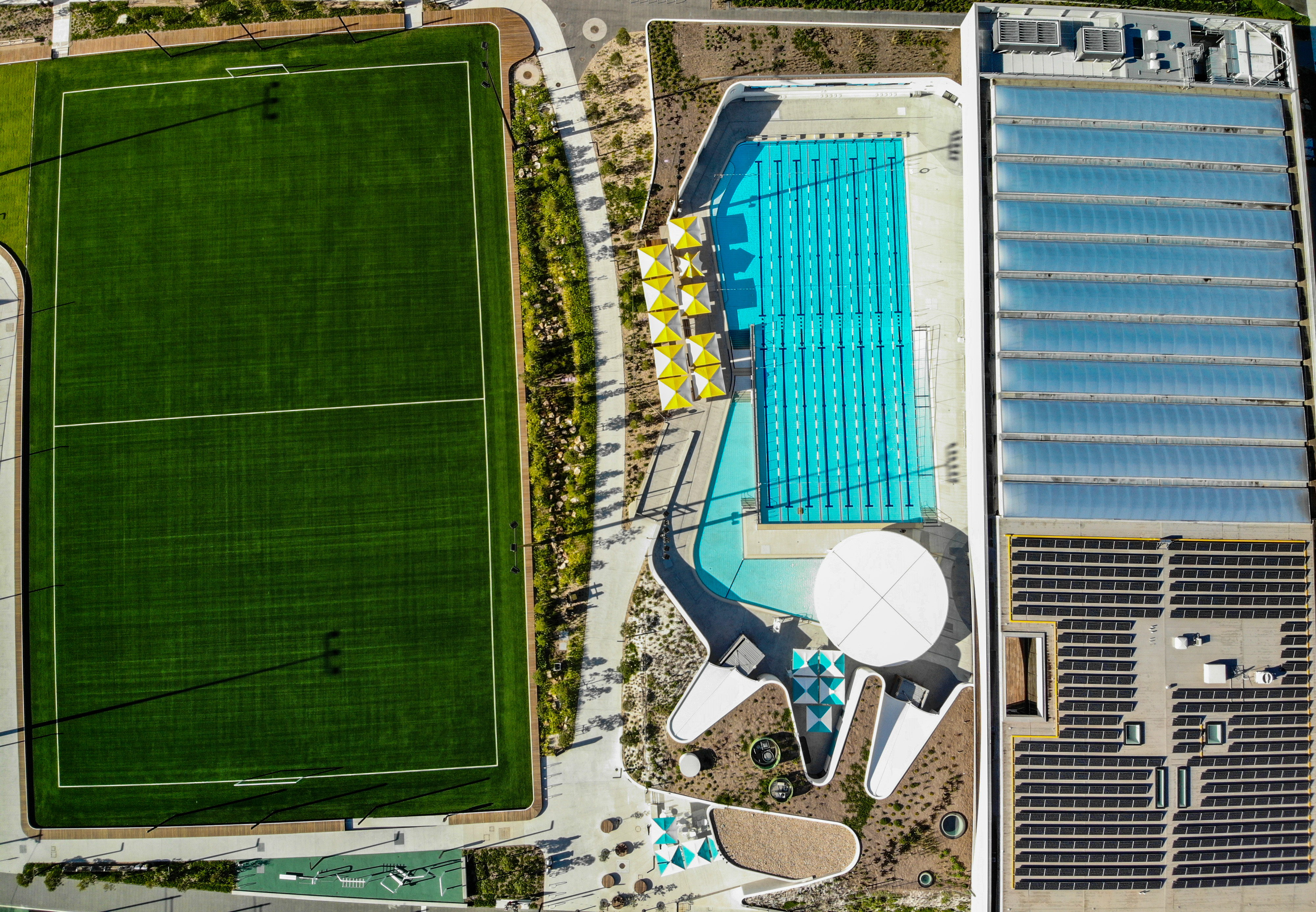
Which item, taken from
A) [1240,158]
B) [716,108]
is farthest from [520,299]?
→ [1240,158]

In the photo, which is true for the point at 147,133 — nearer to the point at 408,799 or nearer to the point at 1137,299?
the point at 408,799

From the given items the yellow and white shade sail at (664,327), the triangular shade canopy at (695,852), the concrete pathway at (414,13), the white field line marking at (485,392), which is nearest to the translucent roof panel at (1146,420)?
the yellow and white shade sail at (664,327)

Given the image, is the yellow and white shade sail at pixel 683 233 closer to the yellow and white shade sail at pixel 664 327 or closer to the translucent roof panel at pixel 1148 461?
the yellow and white shade sail at pixel 664 327

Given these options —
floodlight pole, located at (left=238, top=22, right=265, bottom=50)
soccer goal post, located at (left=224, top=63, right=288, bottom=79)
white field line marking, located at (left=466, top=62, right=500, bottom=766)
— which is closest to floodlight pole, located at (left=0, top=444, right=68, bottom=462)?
soccer goal post, located at (left=224, top=63, right=288, bottom=79)

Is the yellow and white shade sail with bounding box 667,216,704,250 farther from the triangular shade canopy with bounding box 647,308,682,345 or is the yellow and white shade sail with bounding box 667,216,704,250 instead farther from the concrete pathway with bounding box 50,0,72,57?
the concrete pathway with bounding box 50,0,72,57

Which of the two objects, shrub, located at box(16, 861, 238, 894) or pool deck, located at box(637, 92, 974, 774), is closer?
shrub, located at box(16, 861, 238, 894)

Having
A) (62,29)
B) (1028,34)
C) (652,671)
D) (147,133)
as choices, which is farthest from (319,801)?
(1028,34)

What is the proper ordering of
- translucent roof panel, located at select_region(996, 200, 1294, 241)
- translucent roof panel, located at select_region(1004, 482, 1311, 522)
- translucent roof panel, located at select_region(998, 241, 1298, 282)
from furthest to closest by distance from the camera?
1. translucent roof panel, located at select_region(996, 200, 1294, 241)
2. translucent roof panel, located at select_region(998, 241, 1298, 282)
3. translucent roof panel, located at select_region(1004, 482, 1311, 522)

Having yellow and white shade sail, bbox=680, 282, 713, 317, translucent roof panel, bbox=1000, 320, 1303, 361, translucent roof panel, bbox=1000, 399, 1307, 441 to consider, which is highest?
yellow and white shade sail, bbox=680, 282, 713, 317
